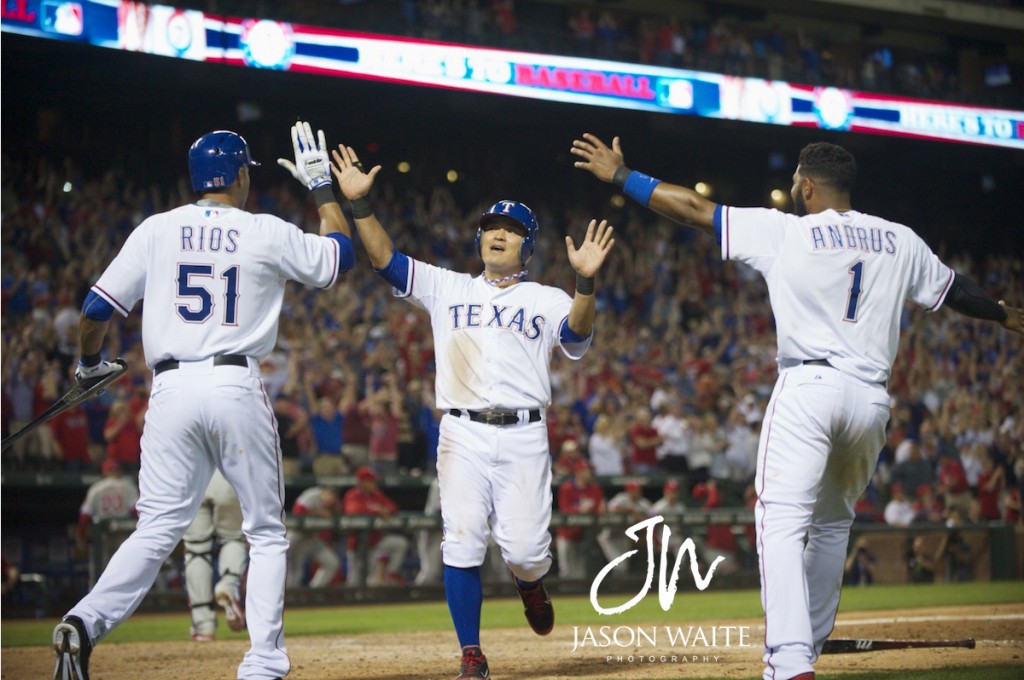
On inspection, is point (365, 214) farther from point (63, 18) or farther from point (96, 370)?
point (63, 18)

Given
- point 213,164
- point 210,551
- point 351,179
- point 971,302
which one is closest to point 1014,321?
point 971,302

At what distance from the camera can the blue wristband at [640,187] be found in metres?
4.70

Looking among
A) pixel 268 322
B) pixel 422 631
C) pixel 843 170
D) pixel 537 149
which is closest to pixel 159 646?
pixel 422 631

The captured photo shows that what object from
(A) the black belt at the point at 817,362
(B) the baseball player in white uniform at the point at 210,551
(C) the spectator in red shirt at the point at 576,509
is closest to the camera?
(A) the black belt at the point at 817,362

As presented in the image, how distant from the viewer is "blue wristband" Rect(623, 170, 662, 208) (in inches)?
185

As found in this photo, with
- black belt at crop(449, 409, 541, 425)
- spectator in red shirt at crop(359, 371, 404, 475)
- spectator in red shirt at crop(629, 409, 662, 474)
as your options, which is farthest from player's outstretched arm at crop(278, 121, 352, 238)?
spectator in red shirt at crop(629, 409, 662, 474)

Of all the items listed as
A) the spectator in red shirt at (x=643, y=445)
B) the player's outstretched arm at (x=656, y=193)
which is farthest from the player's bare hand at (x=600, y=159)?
the spectator in red shirt at (x=643, y=445)

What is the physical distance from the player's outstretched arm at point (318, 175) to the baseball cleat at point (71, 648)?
1765 mm

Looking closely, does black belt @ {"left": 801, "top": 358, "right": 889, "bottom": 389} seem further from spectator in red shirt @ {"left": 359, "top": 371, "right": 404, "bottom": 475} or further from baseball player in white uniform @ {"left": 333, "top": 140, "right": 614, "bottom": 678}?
spectator in red shirt @ {"left": 359, "top": 371, "right": 404, "bottom": 475}

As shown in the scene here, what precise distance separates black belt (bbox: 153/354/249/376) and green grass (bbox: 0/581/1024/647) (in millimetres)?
4021

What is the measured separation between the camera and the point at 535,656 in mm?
6453

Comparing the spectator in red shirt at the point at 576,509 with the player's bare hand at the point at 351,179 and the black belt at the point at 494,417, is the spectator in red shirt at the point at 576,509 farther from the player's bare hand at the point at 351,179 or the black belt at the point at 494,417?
the player's bare hand at the point at 351,179

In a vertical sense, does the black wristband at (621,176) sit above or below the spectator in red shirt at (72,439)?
above

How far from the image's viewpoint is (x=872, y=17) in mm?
22688
